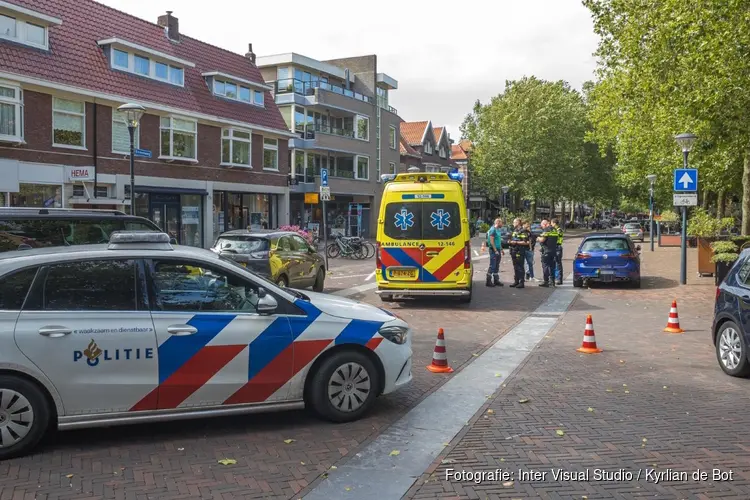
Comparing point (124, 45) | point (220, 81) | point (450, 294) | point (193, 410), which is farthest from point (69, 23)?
point (193, 410)

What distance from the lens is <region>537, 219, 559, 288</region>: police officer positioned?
15891 mm

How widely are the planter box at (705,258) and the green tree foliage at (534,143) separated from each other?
3710cm

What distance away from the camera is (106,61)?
2373cm

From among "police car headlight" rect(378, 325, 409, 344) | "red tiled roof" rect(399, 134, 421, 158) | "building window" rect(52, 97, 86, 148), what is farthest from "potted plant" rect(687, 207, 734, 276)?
"red tiled roof" rect(399, 134, 421, 158)

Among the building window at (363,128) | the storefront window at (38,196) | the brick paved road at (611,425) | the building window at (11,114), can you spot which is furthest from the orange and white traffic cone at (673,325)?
the building window at (363,128)

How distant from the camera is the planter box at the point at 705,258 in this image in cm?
1748

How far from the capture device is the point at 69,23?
23047mm

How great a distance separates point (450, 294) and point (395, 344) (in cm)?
676

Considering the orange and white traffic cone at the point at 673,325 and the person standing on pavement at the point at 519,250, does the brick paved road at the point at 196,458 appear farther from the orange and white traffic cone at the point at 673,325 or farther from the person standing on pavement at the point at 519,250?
the person standing on pavement at the point at 519,250

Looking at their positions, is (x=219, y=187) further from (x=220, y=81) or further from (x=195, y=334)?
(x=195, y=334)

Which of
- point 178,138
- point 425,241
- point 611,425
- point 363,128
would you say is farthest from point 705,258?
point 363,128

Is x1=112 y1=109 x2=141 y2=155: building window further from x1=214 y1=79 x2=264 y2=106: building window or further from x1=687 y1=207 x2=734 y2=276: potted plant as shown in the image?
x1=687 y1=207 x2=734 y2=276: potted plant

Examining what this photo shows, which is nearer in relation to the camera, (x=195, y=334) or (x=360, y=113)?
(x=195, y=334)

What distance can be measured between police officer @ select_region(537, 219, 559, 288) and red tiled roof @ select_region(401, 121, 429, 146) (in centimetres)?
4568
